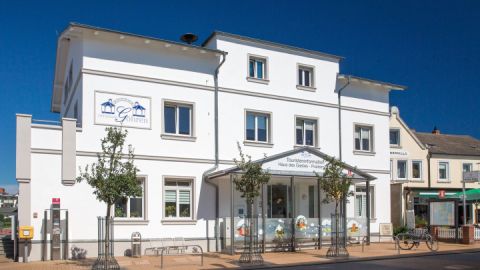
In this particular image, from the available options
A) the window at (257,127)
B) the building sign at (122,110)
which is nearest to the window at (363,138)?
the window at (257,127)

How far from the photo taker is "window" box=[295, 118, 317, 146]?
2627cm

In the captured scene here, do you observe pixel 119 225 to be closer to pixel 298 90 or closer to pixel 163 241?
pixel 163 241

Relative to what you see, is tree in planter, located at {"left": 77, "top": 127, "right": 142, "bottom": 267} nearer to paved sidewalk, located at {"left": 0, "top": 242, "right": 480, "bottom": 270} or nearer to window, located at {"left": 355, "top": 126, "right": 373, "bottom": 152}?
paved sidewalk, located at {"left": 0, "top": 242, "right": 480, "bottom": 270}

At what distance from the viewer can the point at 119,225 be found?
20812 millimetres

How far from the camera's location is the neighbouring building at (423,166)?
3859 centimetres

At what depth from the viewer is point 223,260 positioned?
19734 millimetres

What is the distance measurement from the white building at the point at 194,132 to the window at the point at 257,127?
0.05 metres

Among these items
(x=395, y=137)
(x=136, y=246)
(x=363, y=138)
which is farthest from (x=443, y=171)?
(x=136, y=246)

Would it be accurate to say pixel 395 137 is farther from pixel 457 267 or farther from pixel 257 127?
pixel 457 267

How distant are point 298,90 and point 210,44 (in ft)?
15.6

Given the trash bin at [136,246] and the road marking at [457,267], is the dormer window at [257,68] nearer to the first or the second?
the trash bin at [136,246]

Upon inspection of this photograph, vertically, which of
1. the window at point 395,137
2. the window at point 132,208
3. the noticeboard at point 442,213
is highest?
the window at point 395,137

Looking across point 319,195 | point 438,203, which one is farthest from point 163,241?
point 438,203

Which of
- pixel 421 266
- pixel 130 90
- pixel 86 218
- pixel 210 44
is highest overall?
pixel 210 44
